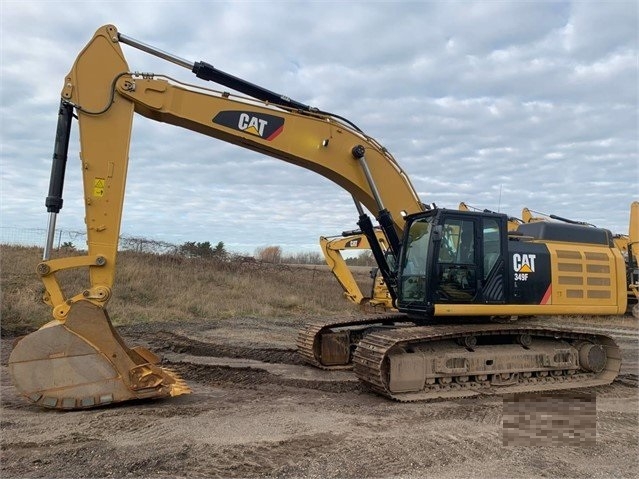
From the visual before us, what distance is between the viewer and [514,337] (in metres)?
8.52

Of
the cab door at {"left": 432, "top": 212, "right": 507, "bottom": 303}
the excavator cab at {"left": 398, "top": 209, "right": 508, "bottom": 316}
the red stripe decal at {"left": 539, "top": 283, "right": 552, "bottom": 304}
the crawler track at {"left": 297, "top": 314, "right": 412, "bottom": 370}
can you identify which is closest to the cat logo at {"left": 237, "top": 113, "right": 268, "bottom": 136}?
the excavator cab at {"left": 398, "top": 209, "right": 508, "bottom": 316}

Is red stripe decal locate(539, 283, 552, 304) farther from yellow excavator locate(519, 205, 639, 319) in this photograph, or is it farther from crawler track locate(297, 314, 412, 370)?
yellow excavator locate(519, 205, 639, 319)

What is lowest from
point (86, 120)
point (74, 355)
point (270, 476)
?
point (270, 476)

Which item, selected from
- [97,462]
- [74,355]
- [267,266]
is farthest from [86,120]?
[267,266]

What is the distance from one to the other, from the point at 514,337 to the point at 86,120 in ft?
23.0

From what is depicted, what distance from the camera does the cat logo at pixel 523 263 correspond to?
8.12 metres

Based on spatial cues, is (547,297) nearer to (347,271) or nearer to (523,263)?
(523,263)

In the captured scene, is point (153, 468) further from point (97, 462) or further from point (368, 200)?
point (368, 200)

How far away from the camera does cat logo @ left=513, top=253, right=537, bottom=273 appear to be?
8.12 metres

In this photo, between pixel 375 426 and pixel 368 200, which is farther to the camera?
pixel 368 200

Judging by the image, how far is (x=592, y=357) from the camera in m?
8.82

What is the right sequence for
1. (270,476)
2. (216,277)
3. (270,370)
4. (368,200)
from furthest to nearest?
(216,277)
(270,370)
(368,200)
(270,476)

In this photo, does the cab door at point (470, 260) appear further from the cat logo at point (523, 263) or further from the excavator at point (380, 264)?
the cat logo at point (523, 263)

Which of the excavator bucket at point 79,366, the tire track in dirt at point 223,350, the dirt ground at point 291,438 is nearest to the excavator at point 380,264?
the excavator bucket at point 79,366
